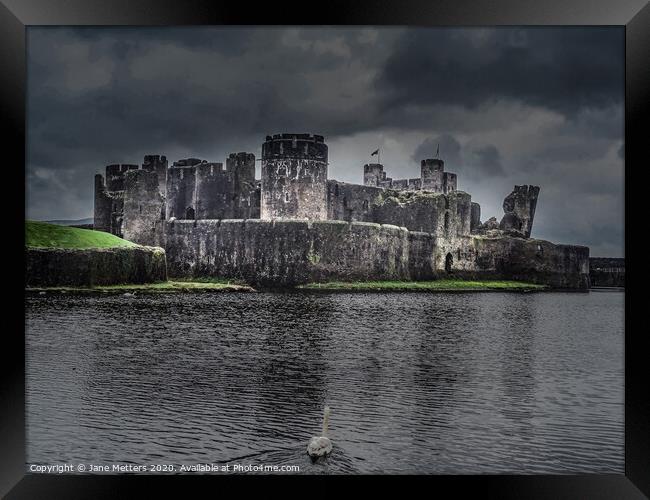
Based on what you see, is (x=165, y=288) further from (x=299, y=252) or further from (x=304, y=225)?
(x=304, y=225)

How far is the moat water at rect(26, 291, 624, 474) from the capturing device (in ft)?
24.0

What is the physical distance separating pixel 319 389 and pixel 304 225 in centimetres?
1697

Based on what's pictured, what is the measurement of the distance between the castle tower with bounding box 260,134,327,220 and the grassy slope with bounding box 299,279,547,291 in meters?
3.59

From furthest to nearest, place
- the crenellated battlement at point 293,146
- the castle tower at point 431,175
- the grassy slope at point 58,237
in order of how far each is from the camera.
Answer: the castle tower at point 431,175
the crenellated battlement at point 293,146
the grassy slope at point 58,237

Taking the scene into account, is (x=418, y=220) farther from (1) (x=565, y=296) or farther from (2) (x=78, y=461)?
(2) (x=78, y=461)

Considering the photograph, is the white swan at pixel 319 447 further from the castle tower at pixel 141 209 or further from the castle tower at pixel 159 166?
the castle tower at pixel 159 166

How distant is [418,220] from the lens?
107 ft

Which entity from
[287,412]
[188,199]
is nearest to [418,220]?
[188,199]

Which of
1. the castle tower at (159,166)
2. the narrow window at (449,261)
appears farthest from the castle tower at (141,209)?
the narrow window at (449,261)

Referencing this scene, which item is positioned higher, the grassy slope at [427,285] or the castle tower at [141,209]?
the castle tower at [141,209]

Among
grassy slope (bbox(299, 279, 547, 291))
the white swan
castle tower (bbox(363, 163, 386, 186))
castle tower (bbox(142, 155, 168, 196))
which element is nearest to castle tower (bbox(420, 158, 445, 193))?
castle tower (bbox(363, 163, 386, 186))
